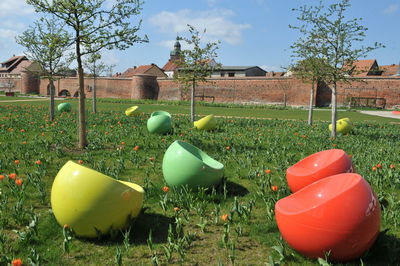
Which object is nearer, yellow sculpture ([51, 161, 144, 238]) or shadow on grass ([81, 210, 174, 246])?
yellow sculpture ([51, 161, 144, 238])

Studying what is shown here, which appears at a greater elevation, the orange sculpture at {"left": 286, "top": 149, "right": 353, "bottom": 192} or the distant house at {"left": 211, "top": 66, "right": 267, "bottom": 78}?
the distant house at {"left": 211, "top": 66, "right": 267, "bottom": 78}

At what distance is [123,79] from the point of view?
54625 mm

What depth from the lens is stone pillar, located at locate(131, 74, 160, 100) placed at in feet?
165

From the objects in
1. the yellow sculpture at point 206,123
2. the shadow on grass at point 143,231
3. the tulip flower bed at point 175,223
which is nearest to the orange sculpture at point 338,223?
the tulip flower bed at point 175,223

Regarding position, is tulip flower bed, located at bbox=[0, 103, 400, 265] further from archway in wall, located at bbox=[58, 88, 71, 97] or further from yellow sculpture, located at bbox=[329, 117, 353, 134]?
archway in wall, located at bbox=[58, 88, 71, 97]

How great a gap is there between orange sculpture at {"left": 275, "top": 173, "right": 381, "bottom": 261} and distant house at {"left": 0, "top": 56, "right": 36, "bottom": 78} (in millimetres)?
81528

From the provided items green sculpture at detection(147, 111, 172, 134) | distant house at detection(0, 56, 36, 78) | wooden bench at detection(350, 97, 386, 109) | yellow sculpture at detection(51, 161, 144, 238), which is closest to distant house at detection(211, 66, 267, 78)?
wooden bench at detection(350, 97, 386, 109)

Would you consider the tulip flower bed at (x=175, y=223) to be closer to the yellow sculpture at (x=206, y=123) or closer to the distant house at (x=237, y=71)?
the yellow sculpture at (x=206, y=123)

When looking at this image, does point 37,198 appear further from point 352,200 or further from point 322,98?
point 322,98

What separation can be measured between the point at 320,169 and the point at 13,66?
9119 cm

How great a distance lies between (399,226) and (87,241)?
350 centimetres

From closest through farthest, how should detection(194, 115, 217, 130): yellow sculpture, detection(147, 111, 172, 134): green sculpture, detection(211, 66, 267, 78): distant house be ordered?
detection(147, 111, 172, 134): green sculpture → detection(194, 115, 217, 130): yellow sculpture → detection(211, 66, 267, 78): distant house

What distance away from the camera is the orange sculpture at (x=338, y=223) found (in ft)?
8.56

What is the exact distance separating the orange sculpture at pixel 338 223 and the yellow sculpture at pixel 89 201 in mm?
1587
